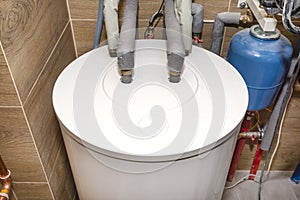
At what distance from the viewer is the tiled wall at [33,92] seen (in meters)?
0.74

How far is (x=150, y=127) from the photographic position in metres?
0.73

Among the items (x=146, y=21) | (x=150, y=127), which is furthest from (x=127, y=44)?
(x=146, y=21)

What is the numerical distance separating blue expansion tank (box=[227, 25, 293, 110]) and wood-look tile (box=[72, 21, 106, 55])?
0.46 m

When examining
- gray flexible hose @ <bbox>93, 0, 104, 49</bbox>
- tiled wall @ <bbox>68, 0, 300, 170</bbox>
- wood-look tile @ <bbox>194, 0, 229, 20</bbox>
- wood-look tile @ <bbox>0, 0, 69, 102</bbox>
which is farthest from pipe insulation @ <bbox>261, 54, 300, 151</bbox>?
wood-look tile @ <bbox>0, 0, 69, 102</bbox>

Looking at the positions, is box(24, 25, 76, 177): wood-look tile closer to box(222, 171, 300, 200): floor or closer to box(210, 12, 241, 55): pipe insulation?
box(210, 12, 241, 55): pipe insulation

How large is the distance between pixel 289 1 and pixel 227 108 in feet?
0.96

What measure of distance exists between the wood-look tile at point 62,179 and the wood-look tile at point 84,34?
1.20 ft

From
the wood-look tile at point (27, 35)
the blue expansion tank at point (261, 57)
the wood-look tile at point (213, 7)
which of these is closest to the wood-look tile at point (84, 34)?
the wood-look tile at point (27, 35)

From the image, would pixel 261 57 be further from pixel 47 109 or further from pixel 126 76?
pixel 47 109

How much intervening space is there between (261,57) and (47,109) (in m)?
0.65

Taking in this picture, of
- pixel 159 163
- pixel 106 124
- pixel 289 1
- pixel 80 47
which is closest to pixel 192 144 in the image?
pixel 159 163

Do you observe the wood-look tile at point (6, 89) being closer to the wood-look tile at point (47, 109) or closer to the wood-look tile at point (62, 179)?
the wood-look tile at point (47, 109)

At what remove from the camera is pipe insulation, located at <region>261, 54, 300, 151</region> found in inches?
39.0

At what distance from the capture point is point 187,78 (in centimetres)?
86
